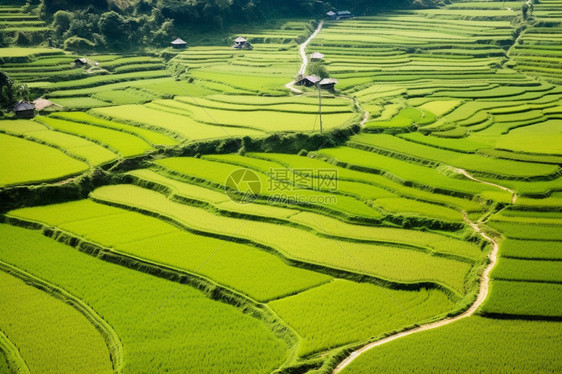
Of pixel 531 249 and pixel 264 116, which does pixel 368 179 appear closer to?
pixel 531 249

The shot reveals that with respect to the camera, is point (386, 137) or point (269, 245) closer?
point (269, 245)

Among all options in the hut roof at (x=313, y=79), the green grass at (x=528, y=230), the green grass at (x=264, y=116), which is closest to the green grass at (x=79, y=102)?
the green grass at (x=264, y=116)

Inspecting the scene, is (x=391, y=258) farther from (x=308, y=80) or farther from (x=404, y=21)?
(x=404, y=21)

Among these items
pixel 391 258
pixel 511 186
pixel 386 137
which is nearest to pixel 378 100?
pixel 386 137

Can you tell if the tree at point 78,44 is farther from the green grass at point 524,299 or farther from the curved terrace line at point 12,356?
the green grass at point 524,299

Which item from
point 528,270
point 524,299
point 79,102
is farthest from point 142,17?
point 524,299

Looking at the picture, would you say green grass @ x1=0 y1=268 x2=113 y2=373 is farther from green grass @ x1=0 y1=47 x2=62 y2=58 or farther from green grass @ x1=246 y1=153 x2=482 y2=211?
green grass @ x1=0 y1=47 x2=62 y2=58
